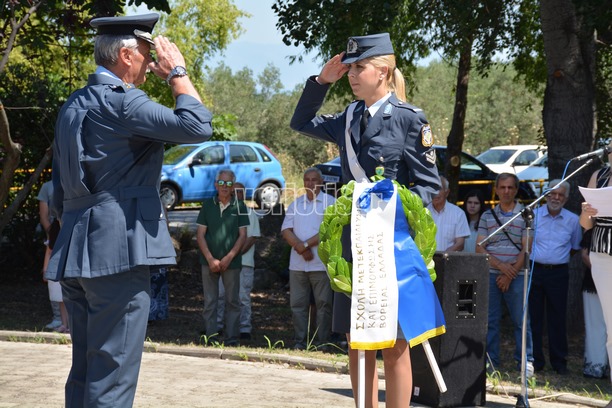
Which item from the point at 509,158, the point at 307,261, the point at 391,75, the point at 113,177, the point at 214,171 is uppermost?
the point at 509,158

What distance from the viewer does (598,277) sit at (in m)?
6.27

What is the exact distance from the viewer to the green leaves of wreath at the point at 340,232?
4.93m

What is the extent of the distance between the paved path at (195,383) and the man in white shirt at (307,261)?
7.75 feet

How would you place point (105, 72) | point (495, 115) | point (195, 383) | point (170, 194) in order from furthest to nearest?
point (495, 115) < point (170, 194) < point (195, 383) < point (105, 72)

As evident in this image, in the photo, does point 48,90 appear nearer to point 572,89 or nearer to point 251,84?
point 572,89

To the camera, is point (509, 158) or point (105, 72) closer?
point (105, 72)

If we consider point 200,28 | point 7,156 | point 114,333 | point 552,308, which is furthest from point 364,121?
A: point 200,28

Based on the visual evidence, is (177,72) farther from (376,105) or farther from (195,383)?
(195,383)

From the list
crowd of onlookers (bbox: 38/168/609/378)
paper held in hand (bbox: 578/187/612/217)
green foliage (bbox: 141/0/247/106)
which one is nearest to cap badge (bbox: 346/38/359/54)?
paper held in hand (bbox: 578/187/612/217)

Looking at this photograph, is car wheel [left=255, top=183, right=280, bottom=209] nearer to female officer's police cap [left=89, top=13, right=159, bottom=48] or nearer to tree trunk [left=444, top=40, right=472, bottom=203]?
tree trunk [left=444, top=40, right=472, bottom=203]

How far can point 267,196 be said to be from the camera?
941 inches

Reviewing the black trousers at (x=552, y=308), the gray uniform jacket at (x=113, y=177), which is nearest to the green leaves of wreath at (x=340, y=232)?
the gray uniform jacket at (x=113, y=177)

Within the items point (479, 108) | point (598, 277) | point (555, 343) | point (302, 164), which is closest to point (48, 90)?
point (555, 343)

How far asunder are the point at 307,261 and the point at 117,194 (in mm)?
7064
